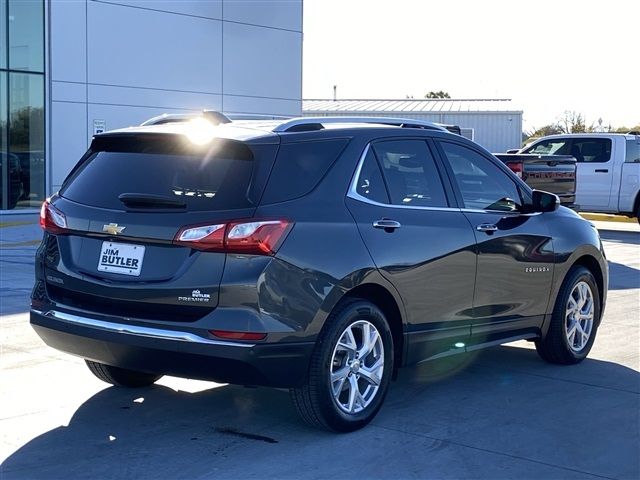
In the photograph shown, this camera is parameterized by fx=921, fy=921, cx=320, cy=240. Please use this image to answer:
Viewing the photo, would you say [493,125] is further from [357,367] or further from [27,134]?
[357,367]

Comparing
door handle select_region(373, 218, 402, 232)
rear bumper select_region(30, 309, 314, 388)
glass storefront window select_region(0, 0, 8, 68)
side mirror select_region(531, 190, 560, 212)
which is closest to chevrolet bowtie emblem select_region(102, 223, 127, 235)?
rear bumper select_region(30, 309, 314, 388)

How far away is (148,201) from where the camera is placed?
5117 mm

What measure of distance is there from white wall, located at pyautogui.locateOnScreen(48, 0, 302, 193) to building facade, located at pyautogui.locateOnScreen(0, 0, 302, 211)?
1.1 inches

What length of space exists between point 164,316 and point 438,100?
4911 centimetres

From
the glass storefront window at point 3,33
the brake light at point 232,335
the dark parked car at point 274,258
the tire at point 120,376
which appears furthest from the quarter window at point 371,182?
the glass storefront window at point 3,33

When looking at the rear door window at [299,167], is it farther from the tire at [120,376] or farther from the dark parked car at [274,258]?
the tire at [120,376]

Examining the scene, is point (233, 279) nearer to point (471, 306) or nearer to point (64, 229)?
point (64, 229)

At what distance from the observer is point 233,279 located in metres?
4.85

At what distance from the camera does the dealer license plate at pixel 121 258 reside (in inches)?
199

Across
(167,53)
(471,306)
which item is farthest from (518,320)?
(167,53)

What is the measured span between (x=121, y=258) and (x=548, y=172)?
13.2m

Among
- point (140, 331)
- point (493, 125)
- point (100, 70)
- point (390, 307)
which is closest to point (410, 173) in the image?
point (390, 307)

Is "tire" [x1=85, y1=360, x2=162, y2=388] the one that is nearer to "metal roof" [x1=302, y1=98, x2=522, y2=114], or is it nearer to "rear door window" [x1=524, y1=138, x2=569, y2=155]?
"rear door window" [x1=524, y1=138, x2=569, y2=155]

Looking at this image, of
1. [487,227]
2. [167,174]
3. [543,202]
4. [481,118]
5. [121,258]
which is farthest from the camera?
[481,118]
